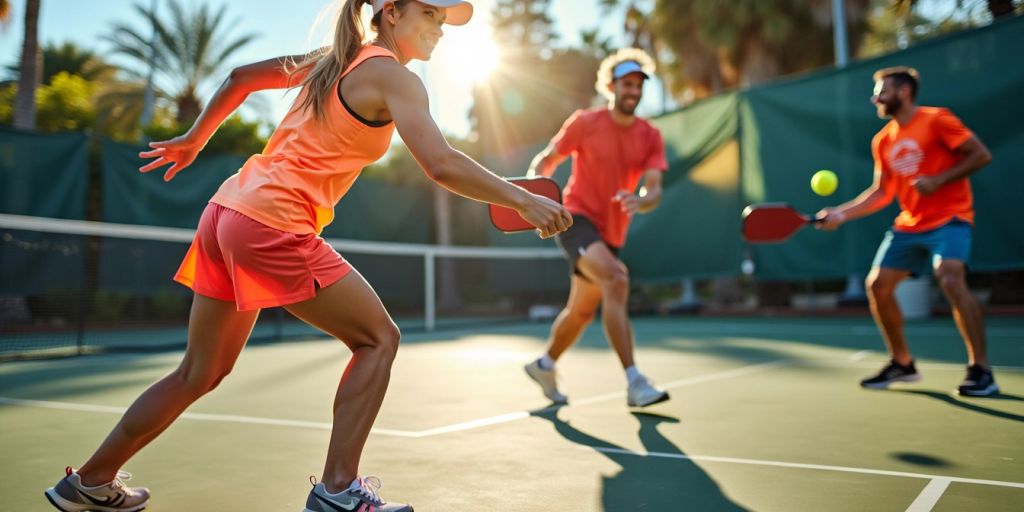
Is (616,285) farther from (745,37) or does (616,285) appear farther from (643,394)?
(745,37)

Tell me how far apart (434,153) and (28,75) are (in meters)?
15.8

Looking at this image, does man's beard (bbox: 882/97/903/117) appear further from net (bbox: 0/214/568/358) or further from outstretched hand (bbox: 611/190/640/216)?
net (bbox: 0/214/568/358)

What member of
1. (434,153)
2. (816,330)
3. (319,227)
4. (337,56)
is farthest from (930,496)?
(816,330)

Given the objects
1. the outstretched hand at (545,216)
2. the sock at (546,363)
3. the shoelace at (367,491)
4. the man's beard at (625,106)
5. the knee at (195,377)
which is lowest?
the shoelace at (367,491)

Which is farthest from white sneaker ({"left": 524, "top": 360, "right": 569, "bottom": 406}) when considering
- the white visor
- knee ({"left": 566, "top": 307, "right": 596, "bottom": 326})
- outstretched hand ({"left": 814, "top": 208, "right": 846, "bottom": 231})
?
the white visor

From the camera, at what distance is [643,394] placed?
4410mm

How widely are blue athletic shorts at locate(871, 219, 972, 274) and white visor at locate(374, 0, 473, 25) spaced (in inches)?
146

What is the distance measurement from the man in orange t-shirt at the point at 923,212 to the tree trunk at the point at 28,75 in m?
14.7

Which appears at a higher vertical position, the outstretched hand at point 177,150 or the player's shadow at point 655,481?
the outstretched hand at point 177,150

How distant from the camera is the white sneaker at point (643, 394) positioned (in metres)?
4.38

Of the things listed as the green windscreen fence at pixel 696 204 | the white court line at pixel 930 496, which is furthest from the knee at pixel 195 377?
the green windscreen fence at pixel 696 204

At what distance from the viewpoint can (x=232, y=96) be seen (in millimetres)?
2678

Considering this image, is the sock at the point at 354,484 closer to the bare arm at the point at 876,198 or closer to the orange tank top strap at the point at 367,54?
the orange tank top strap at the point at 367,54

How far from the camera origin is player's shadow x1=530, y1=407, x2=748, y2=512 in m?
2.60
